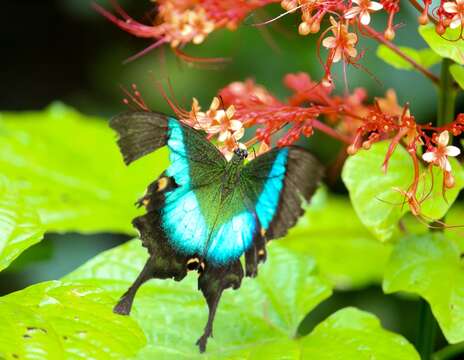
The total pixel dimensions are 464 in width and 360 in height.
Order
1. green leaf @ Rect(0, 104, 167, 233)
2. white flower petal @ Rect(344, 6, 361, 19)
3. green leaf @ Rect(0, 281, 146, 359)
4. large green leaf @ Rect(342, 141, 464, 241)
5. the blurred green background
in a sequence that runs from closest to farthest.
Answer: green leaf @ Rect(0, 281, 146, 359), white flower petal @ Rect(344, 6, 361, 19), large green leaf @ Rect(342, 141, 464, 241), green leaf @ Rect(0, 104, 167, 233), the blurred green background

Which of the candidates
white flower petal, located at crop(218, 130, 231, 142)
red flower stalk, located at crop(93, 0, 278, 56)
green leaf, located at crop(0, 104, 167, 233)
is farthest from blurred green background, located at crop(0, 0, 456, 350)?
white flower petal, located at crop(218, 130, 231, 142)

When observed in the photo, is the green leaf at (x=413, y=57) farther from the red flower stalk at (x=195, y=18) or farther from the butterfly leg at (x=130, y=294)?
Answer: the butterfly leg at (x=130, y=294)

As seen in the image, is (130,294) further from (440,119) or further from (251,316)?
(440,119)

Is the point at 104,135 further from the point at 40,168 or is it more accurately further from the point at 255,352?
the point at 255,352

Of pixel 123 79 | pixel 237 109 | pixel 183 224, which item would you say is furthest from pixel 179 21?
pixel 123 79

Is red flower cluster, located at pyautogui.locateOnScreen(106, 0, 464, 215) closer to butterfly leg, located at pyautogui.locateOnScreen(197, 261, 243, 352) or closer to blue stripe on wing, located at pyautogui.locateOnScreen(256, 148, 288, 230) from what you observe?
blue stripe on wing, located at pyautogui.locateOnScreen(256, 148, 288, 230)

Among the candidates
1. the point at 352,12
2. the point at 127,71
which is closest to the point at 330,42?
the point at 352,12
